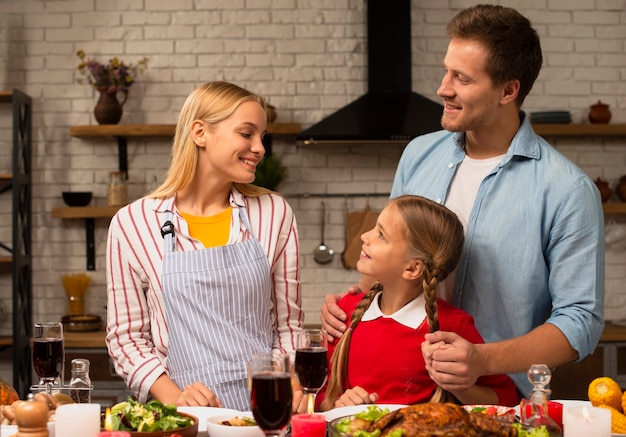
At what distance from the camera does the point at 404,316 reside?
232 centimetres

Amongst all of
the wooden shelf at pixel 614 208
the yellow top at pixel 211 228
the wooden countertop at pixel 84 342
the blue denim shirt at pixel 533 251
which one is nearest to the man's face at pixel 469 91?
the blue denim shirt at pixel 533 251

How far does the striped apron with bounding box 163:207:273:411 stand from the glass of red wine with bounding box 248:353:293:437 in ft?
2.84

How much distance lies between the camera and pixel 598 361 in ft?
16.1

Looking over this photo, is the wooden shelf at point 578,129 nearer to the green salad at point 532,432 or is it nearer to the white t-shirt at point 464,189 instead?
the white t-shirt at point 464,189

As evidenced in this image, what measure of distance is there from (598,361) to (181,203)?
3275 mm

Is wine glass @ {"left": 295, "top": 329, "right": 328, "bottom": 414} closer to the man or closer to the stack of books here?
the man

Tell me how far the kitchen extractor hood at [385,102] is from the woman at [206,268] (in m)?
2.46

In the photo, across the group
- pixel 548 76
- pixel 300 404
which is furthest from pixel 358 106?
pixel 300 404

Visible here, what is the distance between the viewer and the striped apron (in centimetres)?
230

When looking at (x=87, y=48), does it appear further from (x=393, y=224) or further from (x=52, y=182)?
(x=393, y=224)

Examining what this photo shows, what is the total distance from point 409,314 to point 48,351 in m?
0.95

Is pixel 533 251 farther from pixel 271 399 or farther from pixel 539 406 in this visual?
pixel 271 399

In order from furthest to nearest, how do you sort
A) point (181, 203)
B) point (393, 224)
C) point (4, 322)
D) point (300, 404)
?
point (4, 322)
point (181, 203)
point (393, 224)
point (300, 404)

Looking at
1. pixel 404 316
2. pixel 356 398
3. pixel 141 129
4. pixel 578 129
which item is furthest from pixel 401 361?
pixel 578 129
